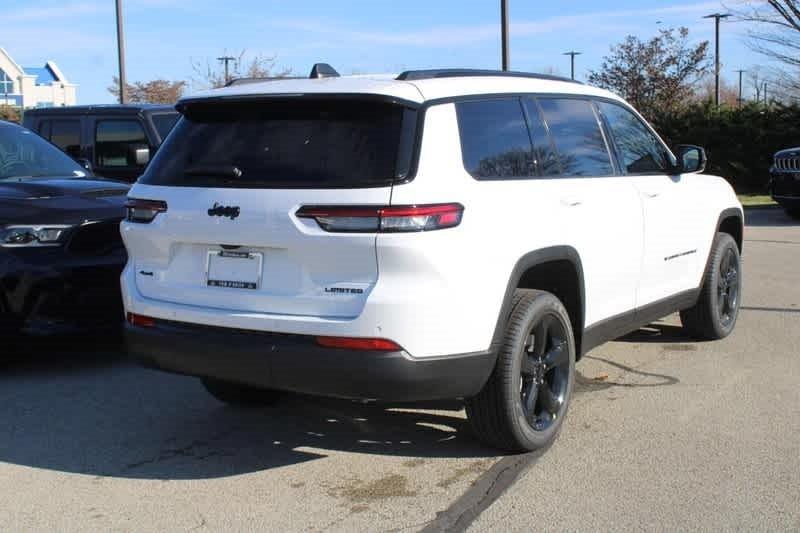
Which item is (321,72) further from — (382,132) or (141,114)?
(141,114)

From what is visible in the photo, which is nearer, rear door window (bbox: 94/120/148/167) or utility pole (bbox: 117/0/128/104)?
rear door window (bbox: 94/120/148/167)

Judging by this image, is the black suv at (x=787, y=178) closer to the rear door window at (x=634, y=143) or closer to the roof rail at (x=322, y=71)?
the rear door window at (x=634, y=143)

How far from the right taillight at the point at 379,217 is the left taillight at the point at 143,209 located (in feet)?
2.85

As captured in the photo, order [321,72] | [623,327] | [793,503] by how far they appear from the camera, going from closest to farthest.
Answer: [793,503] → [321,72] → [623,327]

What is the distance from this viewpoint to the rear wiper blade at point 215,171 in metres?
4.28

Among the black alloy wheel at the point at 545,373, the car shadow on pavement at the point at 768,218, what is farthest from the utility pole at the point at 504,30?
the black alloy wheel at the point at 545,373

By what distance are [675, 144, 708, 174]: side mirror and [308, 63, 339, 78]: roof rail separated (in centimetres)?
244

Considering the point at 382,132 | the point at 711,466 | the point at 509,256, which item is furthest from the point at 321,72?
the point at 711,466

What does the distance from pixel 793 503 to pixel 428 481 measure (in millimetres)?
1557

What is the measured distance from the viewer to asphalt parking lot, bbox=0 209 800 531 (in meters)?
3.93

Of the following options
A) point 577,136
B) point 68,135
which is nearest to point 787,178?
point 68,135

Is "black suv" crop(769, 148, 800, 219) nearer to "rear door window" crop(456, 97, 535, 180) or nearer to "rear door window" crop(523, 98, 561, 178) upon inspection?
"rear door window" crop(523, 98, 561, 178)

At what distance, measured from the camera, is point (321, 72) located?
5195 mm

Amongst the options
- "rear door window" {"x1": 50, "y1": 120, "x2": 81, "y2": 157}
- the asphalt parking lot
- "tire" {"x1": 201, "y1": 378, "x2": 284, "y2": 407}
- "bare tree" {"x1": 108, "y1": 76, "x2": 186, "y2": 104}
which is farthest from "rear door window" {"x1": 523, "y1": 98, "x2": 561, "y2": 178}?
"bare tree" {"x1": 108, "y1": 76, "x2": 186, "y2": 104}
